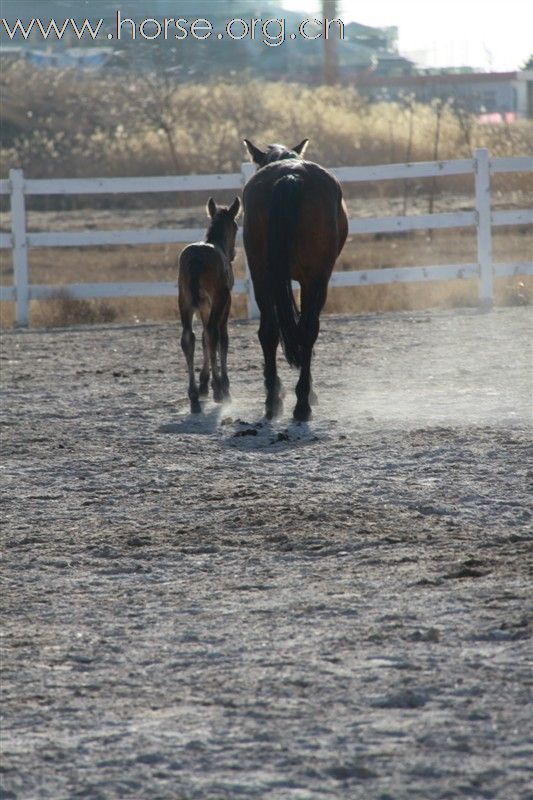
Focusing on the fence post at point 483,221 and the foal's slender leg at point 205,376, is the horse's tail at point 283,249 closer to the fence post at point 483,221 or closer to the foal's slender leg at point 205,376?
the foal's slender leg at point 205,376

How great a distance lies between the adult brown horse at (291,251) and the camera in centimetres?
829

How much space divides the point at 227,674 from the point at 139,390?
20.8ft

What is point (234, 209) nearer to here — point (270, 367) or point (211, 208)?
point (211, 208)

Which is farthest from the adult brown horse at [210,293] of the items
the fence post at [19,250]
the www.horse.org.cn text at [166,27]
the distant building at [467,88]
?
the distant building at [467,88]

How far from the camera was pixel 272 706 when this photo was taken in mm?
3795

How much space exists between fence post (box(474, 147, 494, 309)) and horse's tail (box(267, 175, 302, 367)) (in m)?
7.59

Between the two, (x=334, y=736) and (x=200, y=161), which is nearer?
(x=334, y=736)

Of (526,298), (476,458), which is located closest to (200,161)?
(526,298)

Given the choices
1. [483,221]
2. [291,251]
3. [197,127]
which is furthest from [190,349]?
Result: [197,127]

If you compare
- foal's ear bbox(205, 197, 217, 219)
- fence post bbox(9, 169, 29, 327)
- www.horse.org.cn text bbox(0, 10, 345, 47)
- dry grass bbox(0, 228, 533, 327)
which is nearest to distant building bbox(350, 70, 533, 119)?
www.horse.org.cn text bbox(0, 10, 345, 47)

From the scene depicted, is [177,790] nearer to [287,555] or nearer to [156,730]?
[156,730]

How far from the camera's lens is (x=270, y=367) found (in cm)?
873

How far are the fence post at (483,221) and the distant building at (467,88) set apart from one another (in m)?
14.5

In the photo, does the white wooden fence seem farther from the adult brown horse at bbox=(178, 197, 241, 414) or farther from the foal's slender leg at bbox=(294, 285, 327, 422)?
the foal's slender leg at bbox=(294, 285, 327, 422)
